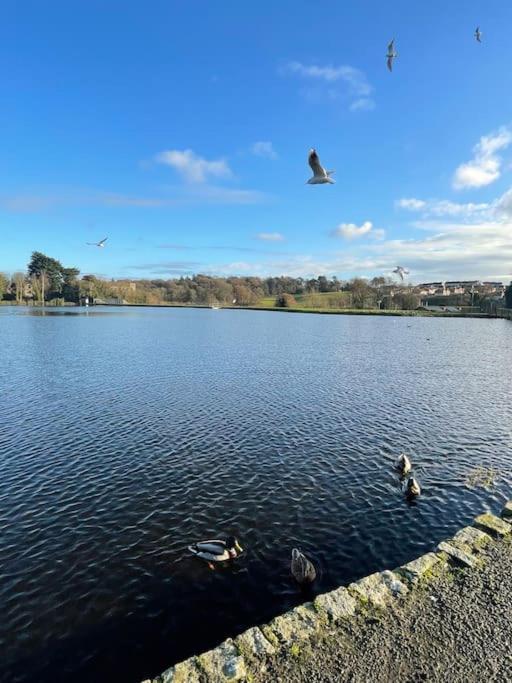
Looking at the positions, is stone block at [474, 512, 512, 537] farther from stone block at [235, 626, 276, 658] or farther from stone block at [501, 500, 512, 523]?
stone block at [235, 626, 276, 658]

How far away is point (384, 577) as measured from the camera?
892 cm

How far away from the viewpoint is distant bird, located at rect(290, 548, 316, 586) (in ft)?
31.0

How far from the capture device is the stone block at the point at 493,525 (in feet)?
35.1

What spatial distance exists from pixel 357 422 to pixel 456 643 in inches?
598

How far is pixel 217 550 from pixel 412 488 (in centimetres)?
735

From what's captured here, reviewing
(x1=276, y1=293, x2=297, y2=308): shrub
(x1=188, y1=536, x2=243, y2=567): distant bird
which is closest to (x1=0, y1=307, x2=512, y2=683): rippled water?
(x1=188, y1=536, x2=243, y2=567): distant bird

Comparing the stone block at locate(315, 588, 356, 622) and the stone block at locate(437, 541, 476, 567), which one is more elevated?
the stone block at locate(315, 588, 356, 622)

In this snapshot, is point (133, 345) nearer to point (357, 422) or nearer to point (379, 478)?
point (357, 422)

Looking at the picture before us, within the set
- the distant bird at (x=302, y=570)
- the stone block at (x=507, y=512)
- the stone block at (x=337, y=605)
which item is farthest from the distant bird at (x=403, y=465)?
the stone block at (x=337, y=605)

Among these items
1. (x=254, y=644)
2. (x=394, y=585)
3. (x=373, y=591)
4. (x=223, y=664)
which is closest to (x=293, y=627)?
(x=254, y=644)

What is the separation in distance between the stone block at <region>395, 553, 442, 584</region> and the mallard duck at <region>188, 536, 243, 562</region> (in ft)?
13.3

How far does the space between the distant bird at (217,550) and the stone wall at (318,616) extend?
282 centimetres

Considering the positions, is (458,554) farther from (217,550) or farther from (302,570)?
(217,550)

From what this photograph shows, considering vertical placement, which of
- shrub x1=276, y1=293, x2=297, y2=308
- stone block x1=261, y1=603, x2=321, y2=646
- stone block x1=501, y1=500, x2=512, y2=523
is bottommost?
stone block x1=501, y1=500, x2=512, y2=523
